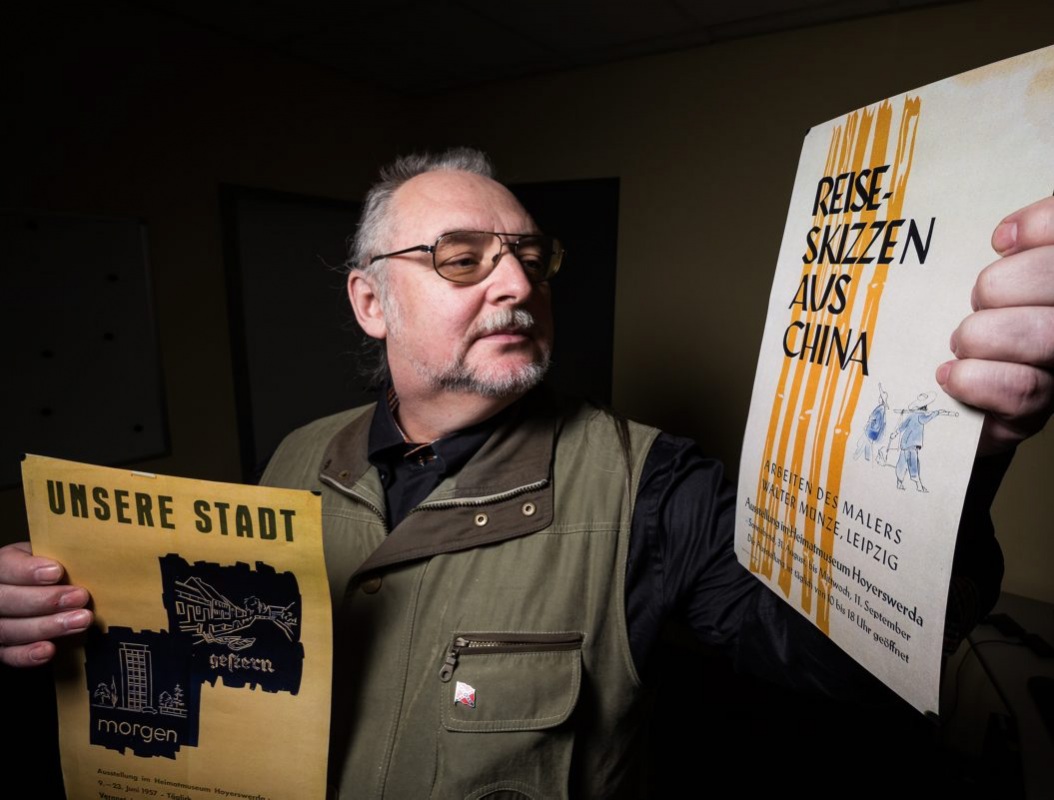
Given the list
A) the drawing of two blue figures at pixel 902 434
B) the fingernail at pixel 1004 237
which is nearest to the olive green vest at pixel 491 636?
the drawing of two blue figures at pixel 902 434

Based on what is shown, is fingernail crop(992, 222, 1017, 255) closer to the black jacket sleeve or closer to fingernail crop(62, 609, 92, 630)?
the black jacket sleeve

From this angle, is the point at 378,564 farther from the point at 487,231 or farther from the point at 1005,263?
the point at 1005,263

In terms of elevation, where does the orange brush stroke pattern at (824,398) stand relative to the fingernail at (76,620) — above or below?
above

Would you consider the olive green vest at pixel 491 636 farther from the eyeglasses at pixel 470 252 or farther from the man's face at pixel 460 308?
the eyeglasses at pixel 470 252

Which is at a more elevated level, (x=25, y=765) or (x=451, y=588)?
(x=451, y=588)

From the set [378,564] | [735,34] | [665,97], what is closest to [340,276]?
[665,97]

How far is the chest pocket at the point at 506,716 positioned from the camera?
741 mm

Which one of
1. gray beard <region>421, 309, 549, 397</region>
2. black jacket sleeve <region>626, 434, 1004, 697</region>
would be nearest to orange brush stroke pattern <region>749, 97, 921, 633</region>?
black jacket sleeve <region>626, 434, 1004, 697</region>

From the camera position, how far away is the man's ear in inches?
46.2

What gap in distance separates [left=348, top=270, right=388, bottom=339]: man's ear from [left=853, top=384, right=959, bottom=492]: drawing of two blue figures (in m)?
0.92

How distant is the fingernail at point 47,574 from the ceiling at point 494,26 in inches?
86.6

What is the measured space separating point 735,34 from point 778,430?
2.36m

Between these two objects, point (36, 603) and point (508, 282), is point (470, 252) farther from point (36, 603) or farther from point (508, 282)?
point (36, 603)

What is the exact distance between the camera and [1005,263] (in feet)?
1.14
